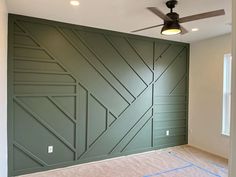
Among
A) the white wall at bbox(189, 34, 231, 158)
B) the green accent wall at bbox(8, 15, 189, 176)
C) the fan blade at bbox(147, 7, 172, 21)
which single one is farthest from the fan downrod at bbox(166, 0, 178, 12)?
the white wall at bbox(189, 34, 231, 158)

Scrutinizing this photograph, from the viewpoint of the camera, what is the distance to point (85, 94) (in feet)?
12.6

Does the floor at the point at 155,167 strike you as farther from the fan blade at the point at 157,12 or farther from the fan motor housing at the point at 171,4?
the fan motor housing at the point at 171,4

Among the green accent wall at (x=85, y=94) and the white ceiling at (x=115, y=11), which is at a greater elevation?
the white ceiling at (x=115, y=11)

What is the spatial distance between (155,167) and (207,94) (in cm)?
218

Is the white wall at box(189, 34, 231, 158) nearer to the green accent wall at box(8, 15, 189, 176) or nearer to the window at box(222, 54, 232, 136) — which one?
the window at box(222, 54, 232, 136)

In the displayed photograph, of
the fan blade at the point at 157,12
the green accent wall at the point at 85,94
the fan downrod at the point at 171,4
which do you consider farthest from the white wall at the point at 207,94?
the fan blade at the point at 157,12

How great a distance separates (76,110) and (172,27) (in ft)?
7.38

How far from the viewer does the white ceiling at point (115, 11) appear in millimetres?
2734

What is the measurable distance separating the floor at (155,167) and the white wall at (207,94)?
1.29ft

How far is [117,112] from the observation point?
4195mm

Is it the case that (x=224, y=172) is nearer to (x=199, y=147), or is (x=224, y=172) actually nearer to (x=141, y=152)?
(x=199, y=147)

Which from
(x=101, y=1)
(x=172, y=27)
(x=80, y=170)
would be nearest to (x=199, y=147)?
(x=80, y=170)

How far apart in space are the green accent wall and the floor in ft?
0.68

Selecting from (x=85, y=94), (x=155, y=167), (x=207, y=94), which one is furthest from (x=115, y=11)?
(x=207, y=94)
